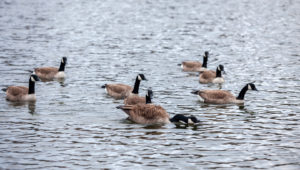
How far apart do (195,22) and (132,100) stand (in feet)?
104

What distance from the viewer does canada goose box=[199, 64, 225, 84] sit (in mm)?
26481

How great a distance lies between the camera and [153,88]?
25.1 metres

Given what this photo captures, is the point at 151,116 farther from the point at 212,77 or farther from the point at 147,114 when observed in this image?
the point at 212,77

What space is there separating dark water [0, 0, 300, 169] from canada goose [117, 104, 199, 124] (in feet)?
1.03

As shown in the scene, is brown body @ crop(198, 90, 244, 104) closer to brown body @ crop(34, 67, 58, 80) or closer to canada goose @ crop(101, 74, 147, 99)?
canada goose @ crop(101, 74, 147, 99)

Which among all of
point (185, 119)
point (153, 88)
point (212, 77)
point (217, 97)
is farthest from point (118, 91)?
point (212, 77)

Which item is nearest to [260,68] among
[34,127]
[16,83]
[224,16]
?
[16,83]

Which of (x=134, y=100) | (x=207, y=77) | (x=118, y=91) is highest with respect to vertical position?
(x=207, y=77)

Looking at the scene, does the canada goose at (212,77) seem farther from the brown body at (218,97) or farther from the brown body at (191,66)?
the brown body at (218,97)

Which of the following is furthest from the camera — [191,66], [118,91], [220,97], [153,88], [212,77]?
[191,66]

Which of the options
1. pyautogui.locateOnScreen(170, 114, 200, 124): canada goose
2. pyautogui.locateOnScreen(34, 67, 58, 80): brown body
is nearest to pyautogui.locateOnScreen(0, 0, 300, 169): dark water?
pyautogui.locateOnScreen(170, 114, 200, 124): canada goose

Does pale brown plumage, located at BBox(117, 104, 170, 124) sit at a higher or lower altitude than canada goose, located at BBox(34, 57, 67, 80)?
lower

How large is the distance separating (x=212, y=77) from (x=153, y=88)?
11.3 feet

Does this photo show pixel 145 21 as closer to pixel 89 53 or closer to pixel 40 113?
pixel 89 53
